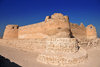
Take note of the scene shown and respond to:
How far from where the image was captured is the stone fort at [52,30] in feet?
26.8

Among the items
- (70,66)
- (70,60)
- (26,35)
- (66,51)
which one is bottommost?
(70,66)

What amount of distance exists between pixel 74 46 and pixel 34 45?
5331 mm

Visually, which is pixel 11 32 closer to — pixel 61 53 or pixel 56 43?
pixel 56 43


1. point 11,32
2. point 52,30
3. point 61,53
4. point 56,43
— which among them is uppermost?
point 11,32

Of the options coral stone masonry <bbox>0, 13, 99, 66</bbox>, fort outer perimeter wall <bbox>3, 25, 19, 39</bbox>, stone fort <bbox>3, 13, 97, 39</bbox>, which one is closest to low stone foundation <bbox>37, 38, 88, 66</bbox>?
coral stone masonry <bbox>0, 13, 99, 66</bbox>

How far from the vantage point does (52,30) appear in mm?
8242

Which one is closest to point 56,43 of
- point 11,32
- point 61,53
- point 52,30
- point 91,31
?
point 61,53

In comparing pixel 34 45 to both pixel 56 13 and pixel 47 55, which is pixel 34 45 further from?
pixel 56 13

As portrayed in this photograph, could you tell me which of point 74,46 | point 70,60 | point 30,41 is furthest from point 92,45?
point 30,41

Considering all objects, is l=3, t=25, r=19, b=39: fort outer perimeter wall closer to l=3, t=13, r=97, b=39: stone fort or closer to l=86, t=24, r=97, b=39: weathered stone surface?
l=3, t=13, r=97, b=39: stone fort

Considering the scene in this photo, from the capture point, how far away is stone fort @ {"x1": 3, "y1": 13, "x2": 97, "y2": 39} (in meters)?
8.16

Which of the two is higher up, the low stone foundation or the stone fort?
the stone fort

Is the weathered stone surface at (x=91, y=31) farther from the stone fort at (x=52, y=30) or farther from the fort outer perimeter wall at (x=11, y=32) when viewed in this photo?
the fort outer perimeter wall at (x=11, y=32)

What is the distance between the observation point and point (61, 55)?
6906 mm
